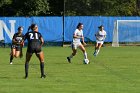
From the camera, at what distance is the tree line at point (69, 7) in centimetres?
4222

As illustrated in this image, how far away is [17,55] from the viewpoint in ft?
80.3

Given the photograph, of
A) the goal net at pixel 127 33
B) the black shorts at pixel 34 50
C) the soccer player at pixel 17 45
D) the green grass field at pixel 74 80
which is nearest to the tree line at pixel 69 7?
the goal net at pixel 127 33

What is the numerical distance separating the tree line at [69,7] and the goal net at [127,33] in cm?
249

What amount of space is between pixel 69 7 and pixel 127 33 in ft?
17.7

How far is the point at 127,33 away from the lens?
40812 millimetres

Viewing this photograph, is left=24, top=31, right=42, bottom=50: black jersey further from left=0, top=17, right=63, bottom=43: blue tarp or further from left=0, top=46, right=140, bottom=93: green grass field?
left=0, top=17, right=63, bottom=43: blue tarp

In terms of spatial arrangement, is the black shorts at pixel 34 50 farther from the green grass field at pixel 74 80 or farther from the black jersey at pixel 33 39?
the green grass field at pixel 74 80

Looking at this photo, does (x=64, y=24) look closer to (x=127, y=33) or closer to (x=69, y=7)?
(x=69, y=7)

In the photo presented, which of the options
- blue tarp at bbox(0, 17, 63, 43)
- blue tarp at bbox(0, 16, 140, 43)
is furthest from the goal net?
blue tarp at bbox(0, 17, 63, 43)

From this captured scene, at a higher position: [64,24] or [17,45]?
[17,45]

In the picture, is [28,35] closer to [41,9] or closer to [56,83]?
[56,83]

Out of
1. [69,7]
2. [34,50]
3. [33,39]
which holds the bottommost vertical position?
[34,50]

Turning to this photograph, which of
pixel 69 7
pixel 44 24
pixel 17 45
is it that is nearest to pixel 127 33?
pixel 69 7

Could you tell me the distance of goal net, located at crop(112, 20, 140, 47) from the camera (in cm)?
4075
